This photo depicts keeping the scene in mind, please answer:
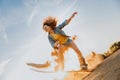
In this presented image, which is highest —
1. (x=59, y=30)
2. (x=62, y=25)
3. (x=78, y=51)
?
(x=62, y=25)

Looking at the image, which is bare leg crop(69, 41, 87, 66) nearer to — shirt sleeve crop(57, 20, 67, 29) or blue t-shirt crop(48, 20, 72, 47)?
blue t-shirt crop(48, 20, 72, 47)

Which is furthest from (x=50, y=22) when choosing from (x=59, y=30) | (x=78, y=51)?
(x=78, y=51)

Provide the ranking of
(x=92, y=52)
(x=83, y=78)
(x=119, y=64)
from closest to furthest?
1. (x=119, y=64)
2. (x=83, y=78)
3. (x=92, y=52)

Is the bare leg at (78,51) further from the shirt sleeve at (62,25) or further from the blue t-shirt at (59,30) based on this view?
the shirt sleeve at (62,25)

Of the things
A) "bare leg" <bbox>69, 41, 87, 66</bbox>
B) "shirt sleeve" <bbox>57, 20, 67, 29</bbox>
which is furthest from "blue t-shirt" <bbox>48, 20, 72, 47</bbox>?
"bare leg" <bbox>69, 41, 87, 66</bbox>

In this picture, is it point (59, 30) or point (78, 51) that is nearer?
point (78, 51)

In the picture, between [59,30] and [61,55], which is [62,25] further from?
[61,55]

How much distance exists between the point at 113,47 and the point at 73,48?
105 inches

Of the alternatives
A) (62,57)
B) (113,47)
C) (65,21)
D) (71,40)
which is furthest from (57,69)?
(113,47)

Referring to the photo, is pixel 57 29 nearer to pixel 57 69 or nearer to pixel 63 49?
pixel 63 49

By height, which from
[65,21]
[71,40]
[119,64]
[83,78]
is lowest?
[119,64]

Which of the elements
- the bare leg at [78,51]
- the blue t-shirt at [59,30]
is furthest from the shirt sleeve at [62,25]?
the bare leg at [78,51]

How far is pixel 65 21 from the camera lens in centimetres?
1042

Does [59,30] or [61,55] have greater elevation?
[59,30]
